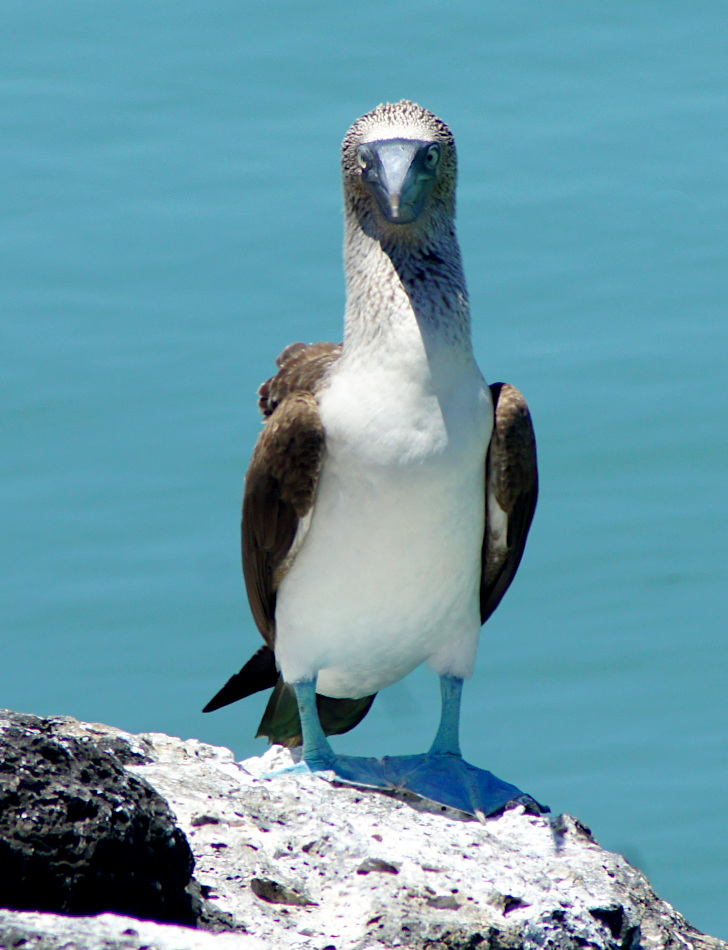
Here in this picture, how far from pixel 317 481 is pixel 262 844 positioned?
119 centimetres

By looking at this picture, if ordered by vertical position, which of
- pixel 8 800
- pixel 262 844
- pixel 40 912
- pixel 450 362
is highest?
pixel 450 362

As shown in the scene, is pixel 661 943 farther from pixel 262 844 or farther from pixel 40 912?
pixel 40 912

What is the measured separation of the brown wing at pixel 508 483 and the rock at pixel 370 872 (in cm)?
85

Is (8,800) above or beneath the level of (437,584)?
beneath

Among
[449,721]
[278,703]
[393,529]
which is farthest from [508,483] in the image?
[278,703]

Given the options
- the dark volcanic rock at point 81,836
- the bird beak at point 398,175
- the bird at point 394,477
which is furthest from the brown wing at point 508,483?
the dark volcanic rock at point 81,836

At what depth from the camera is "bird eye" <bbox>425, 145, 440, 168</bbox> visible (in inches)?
151

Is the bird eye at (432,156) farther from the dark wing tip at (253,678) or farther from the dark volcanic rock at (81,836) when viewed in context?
the dark volcanic rock at (81,836)

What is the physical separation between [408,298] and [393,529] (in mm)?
614

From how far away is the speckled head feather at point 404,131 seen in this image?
391 cm

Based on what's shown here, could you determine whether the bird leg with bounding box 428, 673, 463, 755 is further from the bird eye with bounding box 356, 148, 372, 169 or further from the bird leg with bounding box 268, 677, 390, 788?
the bird eye with bounding box 356, 148, 372, 169

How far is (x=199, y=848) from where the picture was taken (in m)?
2.98

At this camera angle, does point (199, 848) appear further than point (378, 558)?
No

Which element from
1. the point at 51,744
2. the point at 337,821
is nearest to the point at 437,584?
the point at 337,821
